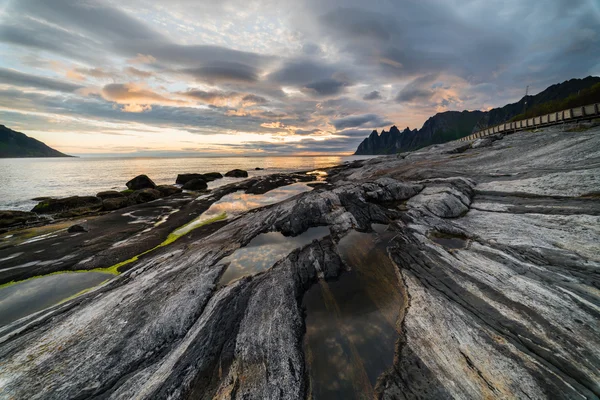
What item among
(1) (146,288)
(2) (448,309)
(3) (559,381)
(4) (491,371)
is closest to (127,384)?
(1) (146,288)

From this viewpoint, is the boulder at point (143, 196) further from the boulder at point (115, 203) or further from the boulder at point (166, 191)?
the boulder at point (166, 191)

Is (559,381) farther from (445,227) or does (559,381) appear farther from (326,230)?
(326,230)

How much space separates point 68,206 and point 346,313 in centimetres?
4698

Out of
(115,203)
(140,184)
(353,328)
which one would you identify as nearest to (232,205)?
(115,203)

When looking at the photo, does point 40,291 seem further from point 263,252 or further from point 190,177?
point 190,177

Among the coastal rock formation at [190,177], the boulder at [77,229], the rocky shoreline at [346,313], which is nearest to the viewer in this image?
the rocky shoreline at [346,313]

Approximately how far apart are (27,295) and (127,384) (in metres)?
12.4

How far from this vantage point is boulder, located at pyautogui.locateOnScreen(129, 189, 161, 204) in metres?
36.2

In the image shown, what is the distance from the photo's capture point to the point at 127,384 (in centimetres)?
725

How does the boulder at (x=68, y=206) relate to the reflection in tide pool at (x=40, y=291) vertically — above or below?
above

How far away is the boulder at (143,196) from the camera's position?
36.2m

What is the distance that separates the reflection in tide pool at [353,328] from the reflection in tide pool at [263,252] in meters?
4.18

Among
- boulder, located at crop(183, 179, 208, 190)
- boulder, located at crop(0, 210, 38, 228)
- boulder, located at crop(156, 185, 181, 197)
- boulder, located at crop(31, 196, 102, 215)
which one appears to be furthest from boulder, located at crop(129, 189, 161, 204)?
boulder, located at crop(0, 210, 38, 228)

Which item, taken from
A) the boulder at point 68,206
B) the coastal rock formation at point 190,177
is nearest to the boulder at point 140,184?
the boulder at point 68,206
